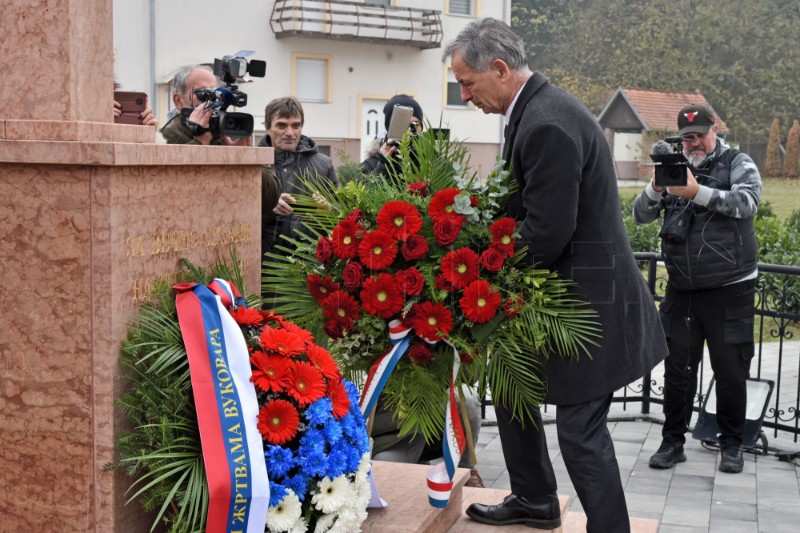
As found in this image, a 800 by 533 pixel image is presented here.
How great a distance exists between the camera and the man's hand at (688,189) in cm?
538

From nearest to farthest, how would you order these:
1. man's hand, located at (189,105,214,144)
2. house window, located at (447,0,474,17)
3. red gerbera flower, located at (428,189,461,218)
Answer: red gerbera flower, located at (428,189,461,218) → man's hand, located at (189,105,214,144) → house window, located at (447,0,474,17)

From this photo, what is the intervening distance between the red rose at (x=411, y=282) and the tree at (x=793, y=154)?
84.3 ft

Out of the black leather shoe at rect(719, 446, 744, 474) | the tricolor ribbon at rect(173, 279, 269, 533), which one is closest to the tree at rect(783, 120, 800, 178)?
the black leather shoe at rect(719, 446, 744, 474)

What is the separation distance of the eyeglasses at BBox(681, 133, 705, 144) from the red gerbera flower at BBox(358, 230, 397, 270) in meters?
2.85

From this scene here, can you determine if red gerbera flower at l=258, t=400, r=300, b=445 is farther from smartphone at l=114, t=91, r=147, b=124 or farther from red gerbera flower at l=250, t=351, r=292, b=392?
smartphone at l=114, t=91, r=147, b=124

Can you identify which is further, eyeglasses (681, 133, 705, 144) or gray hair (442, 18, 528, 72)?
eyeglasses (681, 133, 705, 144)

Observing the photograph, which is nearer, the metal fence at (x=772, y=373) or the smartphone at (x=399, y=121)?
the smartphone at (x=399, y=121)

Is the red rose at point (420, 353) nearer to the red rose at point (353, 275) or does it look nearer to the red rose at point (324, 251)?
the red rose at point (353, 275)

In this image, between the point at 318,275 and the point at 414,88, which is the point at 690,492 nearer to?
the point at 318,275

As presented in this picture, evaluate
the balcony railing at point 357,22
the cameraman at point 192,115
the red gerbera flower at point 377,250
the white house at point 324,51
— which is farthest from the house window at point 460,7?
the red gerbera flower at point 377,250

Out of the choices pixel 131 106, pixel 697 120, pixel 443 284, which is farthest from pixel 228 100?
pixel 697 120

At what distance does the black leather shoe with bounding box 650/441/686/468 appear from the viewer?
573 centimetres

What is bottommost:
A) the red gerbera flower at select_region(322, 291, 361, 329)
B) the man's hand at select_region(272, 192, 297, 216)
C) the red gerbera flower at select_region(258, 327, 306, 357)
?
the red gerbera flower at select_region(258, 327, 306, 357)

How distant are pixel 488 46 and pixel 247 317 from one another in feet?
4.22
